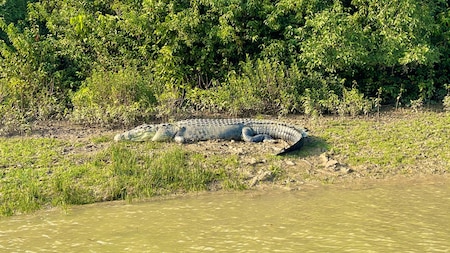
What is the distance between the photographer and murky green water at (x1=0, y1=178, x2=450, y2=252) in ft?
16.4

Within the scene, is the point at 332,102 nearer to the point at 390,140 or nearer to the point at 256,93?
the point at 256,93

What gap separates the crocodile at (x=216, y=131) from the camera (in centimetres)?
901

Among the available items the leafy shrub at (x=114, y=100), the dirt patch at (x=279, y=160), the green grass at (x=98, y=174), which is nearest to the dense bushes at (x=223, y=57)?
the leafy shrub at (x=114, y=100)

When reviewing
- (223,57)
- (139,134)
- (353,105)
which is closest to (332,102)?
(353,105)

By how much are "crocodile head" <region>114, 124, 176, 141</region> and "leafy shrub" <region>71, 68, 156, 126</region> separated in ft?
2.87

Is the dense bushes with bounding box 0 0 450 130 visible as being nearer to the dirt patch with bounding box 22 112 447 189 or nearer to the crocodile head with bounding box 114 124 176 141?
the dirt patch with bounding box 22 112 447 189

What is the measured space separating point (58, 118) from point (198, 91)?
299 centimetres

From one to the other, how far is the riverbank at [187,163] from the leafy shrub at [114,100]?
306 mm

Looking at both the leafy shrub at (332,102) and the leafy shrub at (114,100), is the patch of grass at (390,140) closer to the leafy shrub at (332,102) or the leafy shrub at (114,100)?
the leafy shrub at (332,102)

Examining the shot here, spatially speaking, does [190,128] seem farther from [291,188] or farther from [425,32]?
[425,32]

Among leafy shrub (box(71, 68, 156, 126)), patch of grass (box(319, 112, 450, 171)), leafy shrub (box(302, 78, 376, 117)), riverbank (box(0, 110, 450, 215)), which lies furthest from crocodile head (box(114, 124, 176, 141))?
leafy shrub (box(302, 78, 376, 117))

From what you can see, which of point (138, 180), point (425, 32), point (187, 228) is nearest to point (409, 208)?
point (187, 228)

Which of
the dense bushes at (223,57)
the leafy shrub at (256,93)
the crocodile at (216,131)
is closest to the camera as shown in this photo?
the crocodile at (216,131)

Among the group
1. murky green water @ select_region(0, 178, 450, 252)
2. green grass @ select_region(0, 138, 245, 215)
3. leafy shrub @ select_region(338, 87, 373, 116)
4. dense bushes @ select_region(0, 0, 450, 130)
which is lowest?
murky green water @ select_region(0, 178, 450, 252)
